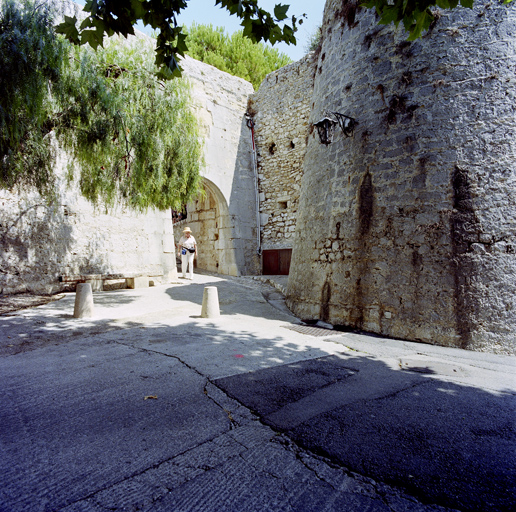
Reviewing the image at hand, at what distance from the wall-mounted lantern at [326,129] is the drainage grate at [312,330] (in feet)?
10.5

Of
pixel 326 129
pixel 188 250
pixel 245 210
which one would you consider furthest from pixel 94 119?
pixel 245 210

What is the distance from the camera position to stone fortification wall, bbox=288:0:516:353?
15.2 ft

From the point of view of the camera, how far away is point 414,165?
5.23 metres

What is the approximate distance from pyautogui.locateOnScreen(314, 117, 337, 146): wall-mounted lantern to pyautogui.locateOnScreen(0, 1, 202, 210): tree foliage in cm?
260

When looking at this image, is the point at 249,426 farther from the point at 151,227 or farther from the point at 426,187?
the point at 151,227

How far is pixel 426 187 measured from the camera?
5090mm

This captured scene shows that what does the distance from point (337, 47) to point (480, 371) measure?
5.93 m

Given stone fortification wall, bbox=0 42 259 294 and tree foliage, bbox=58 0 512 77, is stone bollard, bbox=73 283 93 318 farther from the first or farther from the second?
tree foliage, bbox=58 0 512 77

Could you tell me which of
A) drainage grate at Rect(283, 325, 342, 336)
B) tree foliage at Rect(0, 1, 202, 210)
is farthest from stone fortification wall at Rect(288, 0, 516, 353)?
tree foliage at Rect(0, 1, 202, 210)

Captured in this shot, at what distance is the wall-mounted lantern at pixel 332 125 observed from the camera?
237 inches

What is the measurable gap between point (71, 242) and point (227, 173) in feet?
19.6

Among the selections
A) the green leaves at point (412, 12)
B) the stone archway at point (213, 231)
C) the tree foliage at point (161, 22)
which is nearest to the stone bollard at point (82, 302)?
the tree foliage at point (161, 22)

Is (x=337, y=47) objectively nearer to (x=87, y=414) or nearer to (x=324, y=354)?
(x=324, y=354)

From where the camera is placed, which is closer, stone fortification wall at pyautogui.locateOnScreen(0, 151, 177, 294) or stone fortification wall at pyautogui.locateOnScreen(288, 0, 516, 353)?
stone fortification wall at pyautogui.locateOnScreen(288, 0, 516, 353)
